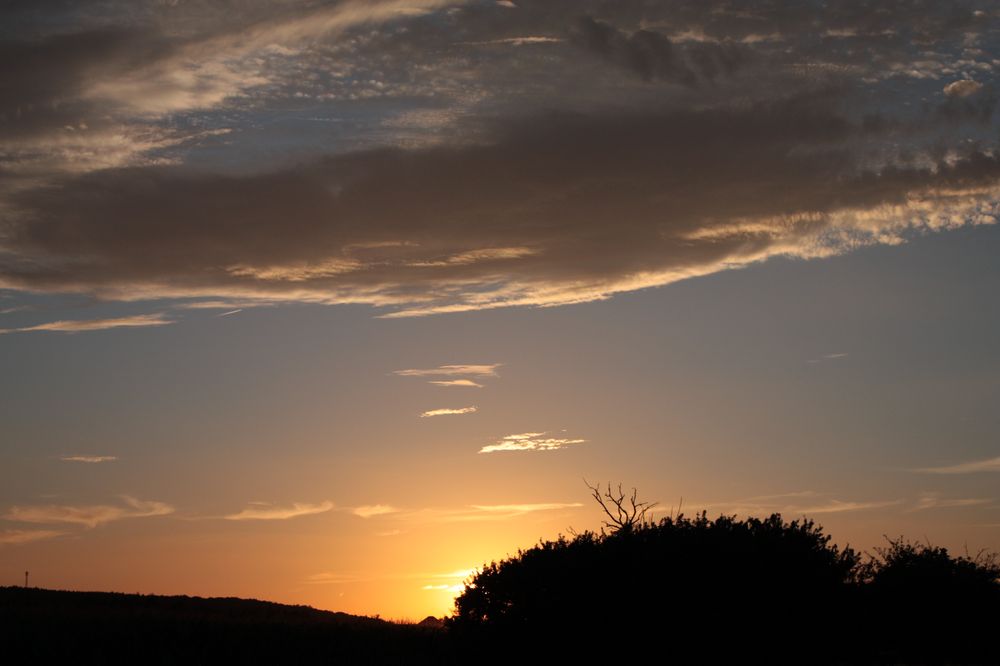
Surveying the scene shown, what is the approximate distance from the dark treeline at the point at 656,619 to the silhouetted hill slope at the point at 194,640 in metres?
0.06

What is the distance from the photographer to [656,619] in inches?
1008

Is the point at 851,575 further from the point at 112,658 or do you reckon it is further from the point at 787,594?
the point at 112,658

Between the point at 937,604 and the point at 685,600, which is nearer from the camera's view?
the point at 685,600

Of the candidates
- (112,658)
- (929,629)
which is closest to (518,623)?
(112,658)

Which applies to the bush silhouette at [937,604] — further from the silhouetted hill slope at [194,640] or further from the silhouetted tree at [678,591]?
the silhouetted hill slope at [194,640]

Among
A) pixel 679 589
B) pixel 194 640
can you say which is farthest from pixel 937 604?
pixel 194 640

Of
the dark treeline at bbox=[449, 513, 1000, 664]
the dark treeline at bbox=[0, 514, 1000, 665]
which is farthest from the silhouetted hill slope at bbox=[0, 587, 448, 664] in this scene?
the dark treeline at bbox=[449, 513, 1000, 664]

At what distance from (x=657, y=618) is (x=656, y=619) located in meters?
0.03

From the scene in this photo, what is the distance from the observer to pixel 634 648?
25.5 m

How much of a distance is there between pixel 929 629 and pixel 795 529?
8164 mm

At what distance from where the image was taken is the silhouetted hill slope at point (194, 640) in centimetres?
2891

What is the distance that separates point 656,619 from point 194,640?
43.5 ft

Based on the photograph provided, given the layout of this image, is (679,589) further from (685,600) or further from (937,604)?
(937,604)

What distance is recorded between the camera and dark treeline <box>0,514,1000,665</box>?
83.8ft
